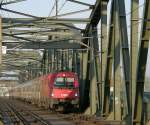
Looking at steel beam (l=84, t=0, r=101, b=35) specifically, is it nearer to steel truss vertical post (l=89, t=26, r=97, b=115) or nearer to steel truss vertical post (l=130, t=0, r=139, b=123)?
steel truss vertical post (l=89, t=26, r=97, b=115)

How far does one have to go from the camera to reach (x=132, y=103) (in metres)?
21.1

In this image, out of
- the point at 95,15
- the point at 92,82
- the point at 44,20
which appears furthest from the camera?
the point at 44,20

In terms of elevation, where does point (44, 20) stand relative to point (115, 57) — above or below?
above

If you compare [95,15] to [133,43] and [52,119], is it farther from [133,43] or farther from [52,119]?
[133,43]

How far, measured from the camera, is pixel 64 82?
37.2 m

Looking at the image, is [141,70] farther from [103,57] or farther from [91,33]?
[91,33]

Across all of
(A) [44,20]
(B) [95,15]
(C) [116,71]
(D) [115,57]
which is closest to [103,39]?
(B) [95,15]

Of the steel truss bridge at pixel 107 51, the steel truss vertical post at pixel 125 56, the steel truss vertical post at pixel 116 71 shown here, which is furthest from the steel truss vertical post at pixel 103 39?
the steel truss vertical post at pixel 125 56

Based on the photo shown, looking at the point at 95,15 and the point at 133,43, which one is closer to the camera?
the point at 133,43

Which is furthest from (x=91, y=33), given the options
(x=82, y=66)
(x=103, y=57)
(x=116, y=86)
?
(x=116, y=86)

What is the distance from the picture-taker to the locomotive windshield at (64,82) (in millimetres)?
37156

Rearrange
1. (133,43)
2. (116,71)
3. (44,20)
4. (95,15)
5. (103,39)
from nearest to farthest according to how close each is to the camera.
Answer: (133,43) < (116,71) < (103,39) < (95,15) < (44,20)

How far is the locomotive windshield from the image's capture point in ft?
122

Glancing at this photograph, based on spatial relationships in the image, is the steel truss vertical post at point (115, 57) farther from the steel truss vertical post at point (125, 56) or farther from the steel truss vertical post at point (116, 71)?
the steel truss vertical post at point (125, 56)
